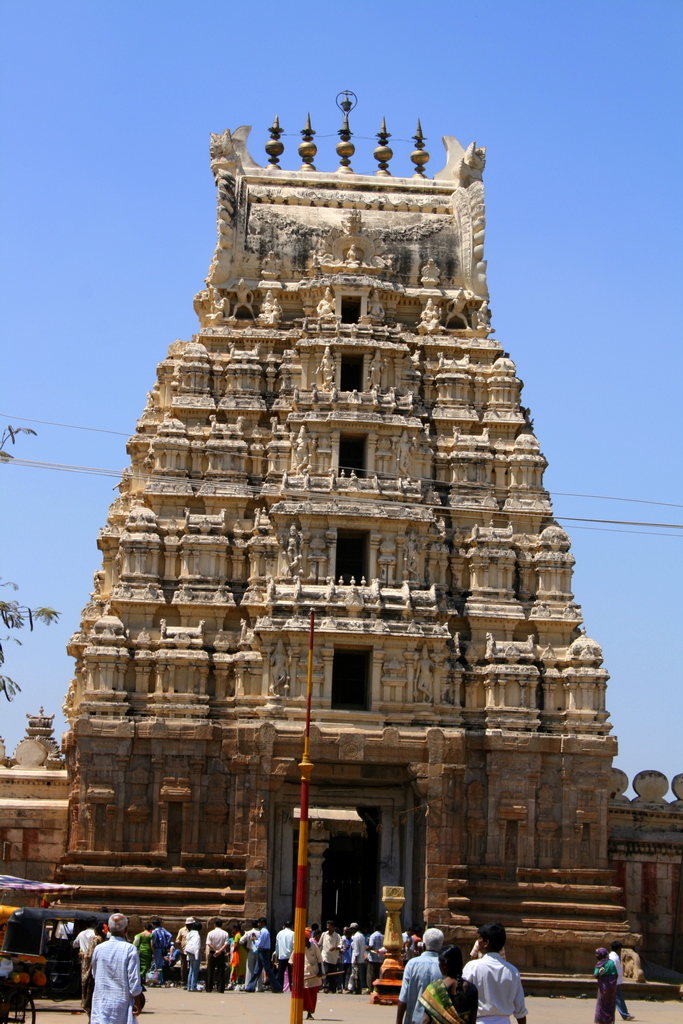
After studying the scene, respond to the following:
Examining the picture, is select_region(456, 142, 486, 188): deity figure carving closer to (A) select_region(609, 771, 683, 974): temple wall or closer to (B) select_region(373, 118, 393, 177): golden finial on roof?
(B) select_region(373, 118, 393, 177): golden finial on roof

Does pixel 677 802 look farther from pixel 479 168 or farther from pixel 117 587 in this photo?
pixel 479 168

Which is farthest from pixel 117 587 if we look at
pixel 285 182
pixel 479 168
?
pixel 479 168

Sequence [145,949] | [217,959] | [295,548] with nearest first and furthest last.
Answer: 1. [145,949]
2. [217,959]
3. [295,548]

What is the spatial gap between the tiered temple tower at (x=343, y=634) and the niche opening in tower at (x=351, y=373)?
11 centimetres

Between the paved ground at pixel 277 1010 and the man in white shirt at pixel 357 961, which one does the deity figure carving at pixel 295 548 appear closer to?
the man in white shirt at pixel 357 961

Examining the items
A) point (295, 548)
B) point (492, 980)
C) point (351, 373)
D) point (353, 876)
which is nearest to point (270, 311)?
point (351, 373)

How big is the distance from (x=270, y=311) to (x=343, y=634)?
11.8 meters

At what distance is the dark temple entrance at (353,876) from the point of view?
45.3 metres

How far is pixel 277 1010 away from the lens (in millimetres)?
30953

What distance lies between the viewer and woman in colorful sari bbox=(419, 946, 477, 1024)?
15289 mm

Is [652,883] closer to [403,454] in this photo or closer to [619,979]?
[403,454]

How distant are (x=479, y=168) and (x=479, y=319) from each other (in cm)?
602

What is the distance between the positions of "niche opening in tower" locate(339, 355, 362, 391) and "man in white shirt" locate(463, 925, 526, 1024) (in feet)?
105

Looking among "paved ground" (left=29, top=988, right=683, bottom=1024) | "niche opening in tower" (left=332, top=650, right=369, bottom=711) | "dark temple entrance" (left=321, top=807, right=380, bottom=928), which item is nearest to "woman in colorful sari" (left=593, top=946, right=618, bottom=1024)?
"paved ground" (left=29, top=988, right=683, bottom=1024)
